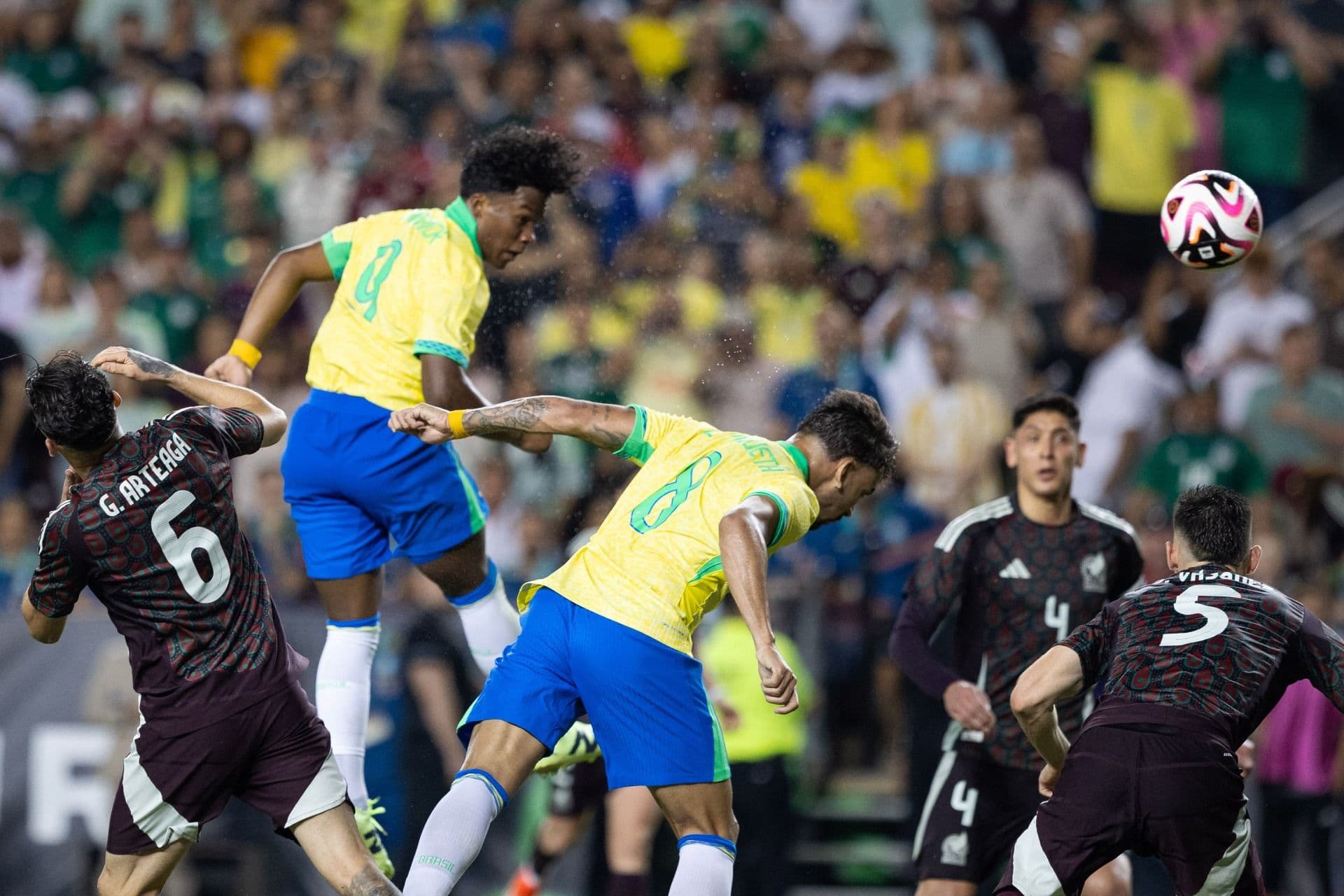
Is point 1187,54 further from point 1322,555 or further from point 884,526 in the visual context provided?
→ point 884,526

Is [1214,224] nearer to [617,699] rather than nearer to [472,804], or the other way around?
[617,699]

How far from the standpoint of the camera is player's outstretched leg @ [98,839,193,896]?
226 inches

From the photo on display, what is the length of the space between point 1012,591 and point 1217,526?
1423mm

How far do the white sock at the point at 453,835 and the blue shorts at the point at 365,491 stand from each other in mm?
1514

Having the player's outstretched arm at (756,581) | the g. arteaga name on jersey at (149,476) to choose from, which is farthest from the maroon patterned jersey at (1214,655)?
the g. arteaga name on jersey at (149,476)

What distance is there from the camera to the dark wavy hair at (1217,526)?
5738mm

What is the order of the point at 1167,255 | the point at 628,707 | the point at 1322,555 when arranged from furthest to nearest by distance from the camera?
the point at 1167,255 → the point at 1322,555 → the point at 628,707

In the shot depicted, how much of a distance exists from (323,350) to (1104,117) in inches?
349

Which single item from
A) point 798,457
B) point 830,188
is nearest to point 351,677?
point 798,457

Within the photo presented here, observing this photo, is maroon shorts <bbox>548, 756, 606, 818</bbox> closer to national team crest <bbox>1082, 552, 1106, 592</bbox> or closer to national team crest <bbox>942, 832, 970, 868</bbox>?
national team crest <bbox>942, 832, 970, 868</bbox>

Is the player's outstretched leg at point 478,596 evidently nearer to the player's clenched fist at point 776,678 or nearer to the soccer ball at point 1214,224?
the player's clenched fist at point 776,678

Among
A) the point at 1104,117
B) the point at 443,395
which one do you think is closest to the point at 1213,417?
the point at 1104,117

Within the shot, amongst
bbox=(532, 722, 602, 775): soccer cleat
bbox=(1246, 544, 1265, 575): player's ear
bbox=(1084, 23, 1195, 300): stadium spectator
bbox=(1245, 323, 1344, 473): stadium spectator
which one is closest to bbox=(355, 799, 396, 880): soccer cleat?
bbox=(532, 722, 602, 775): soccer cleat

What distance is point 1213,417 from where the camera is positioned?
11117 millimetres
